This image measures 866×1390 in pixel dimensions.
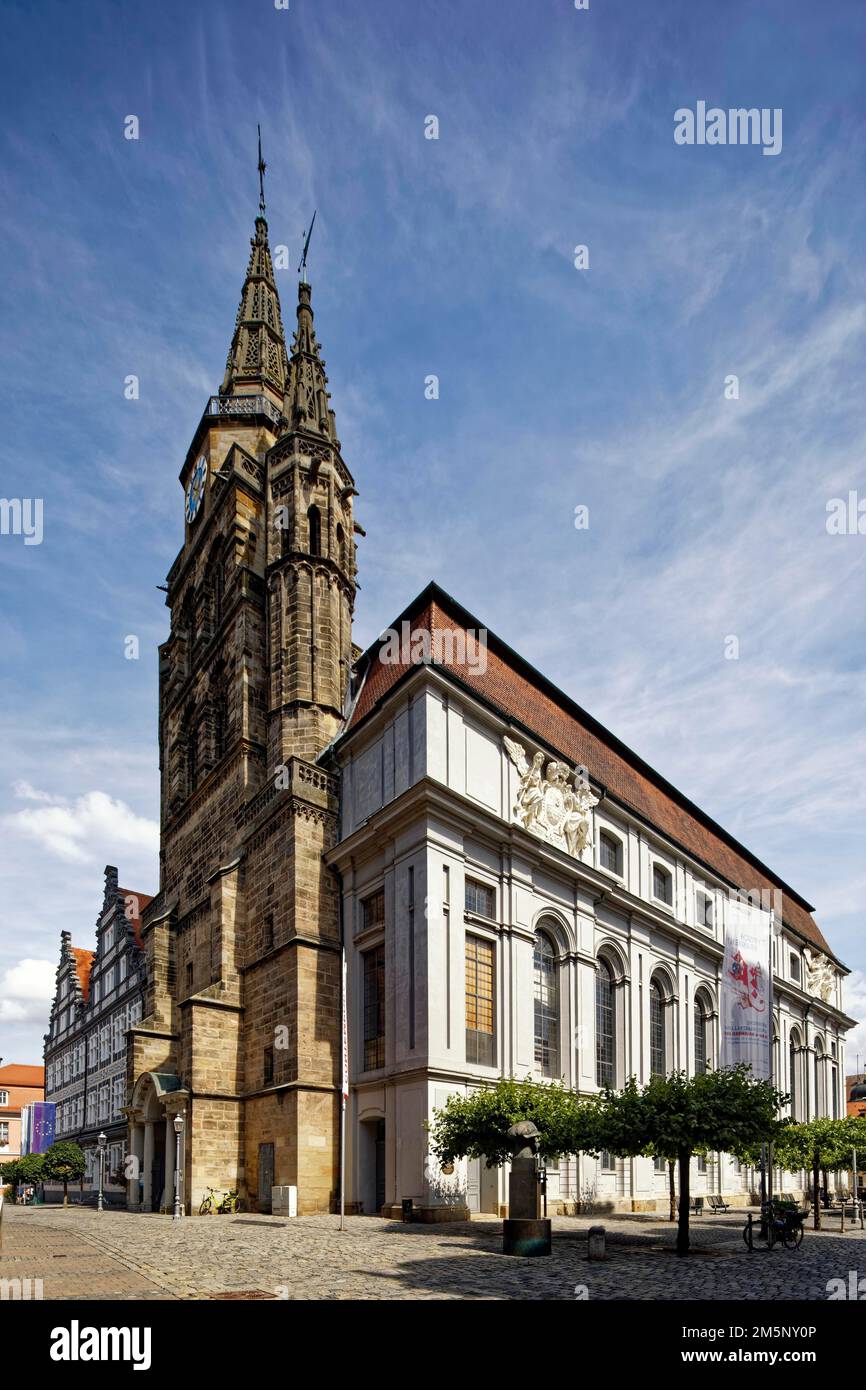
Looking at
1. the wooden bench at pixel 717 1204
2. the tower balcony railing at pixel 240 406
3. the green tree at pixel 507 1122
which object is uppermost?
the tower balcony railing at pixel 240 406

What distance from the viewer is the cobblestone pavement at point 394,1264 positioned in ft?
49.1

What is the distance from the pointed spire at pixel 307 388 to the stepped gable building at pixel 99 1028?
36733 mm

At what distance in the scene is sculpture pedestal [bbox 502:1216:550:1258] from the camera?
2005cm

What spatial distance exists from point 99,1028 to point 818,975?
48.4m

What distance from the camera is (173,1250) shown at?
20422 mm

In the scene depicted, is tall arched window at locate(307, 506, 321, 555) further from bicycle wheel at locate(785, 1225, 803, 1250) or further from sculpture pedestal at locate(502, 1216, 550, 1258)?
bicycle wheel at locate(785, 1225, 803, 1250)

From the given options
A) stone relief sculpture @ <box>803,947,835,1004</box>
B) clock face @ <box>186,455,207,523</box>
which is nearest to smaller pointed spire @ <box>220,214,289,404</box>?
clock face @ <box>186,455,207,523</box>

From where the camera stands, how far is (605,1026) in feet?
124

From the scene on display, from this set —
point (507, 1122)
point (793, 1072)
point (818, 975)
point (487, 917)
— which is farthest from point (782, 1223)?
point (818, 975)

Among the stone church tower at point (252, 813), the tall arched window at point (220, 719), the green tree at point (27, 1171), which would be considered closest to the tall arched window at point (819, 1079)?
the stone church tower at point (252, 813)

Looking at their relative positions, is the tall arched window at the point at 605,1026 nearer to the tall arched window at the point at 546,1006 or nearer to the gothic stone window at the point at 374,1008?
the tall arched window at the point at 546,1006
